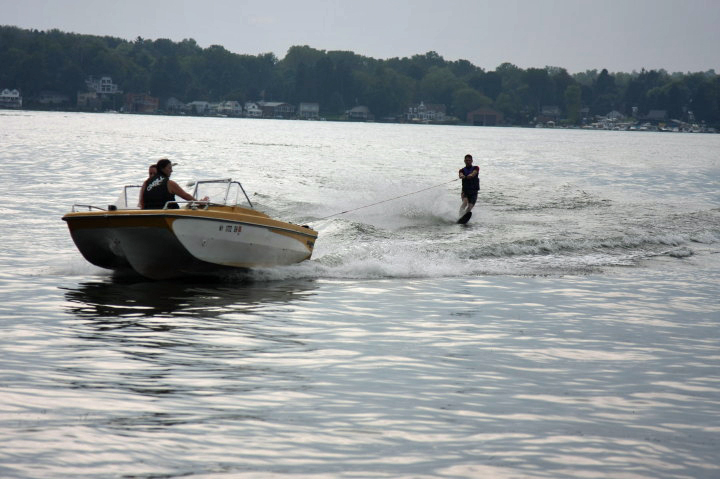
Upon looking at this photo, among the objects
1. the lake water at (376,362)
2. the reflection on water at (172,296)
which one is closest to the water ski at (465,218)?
the lake water at (376,362)

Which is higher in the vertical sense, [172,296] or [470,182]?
[470,182]

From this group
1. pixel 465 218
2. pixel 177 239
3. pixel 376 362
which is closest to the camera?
pixel 376 362

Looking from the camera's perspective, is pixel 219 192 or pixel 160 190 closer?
pixel 160 190

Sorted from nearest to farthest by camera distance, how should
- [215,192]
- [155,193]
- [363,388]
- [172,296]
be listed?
[363,388] < [172,296] < [155,193] < [215,192]

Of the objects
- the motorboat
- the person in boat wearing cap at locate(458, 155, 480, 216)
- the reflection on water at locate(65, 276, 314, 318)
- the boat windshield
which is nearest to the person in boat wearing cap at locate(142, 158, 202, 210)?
the motorboat

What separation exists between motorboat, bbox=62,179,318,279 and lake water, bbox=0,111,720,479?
44 cm

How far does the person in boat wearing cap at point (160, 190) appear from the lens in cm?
1559

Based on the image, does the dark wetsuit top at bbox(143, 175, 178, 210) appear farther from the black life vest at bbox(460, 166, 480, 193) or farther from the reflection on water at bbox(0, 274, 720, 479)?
the black life vest at bbox(460, 166, 480, 193)

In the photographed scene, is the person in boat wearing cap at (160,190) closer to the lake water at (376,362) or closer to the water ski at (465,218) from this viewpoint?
the lake water at (376,362)

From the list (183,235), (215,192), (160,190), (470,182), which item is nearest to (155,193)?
(160,190)

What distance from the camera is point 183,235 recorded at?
15.2 metres

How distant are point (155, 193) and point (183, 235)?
3.18 feet

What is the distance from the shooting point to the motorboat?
49.1 feet

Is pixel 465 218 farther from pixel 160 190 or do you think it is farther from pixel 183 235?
pixel 183 235
